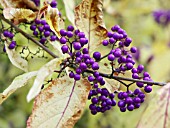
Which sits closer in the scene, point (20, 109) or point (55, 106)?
point (55, 106)

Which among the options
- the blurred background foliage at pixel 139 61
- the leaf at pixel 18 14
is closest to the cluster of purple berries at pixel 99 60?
the leaf at pixel 18 14

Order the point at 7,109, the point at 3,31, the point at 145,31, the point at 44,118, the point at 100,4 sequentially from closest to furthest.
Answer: the point at 44,118 → the point at 100,4 → the point at 3,31 → the point at 7,109 → the point at 145,31

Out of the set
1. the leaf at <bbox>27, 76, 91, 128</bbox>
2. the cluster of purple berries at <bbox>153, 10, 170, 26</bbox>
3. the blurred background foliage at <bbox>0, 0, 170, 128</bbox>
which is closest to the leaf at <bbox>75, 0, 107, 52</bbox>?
the leaf at <bbox>27, 76, 91, 128</bbox>

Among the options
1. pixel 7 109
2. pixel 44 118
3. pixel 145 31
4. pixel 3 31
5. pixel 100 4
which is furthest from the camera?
pixel 145 31

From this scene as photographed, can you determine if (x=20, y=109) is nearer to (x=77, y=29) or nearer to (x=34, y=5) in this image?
(x=34, y=5)

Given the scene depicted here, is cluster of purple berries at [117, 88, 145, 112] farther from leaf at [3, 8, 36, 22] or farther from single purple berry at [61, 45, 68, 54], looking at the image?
leaf at [3, 8, 36, 22]

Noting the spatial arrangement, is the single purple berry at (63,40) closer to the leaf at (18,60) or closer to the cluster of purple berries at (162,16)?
the leaf at (18,60)

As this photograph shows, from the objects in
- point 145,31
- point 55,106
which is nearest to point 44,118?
point 55,106
